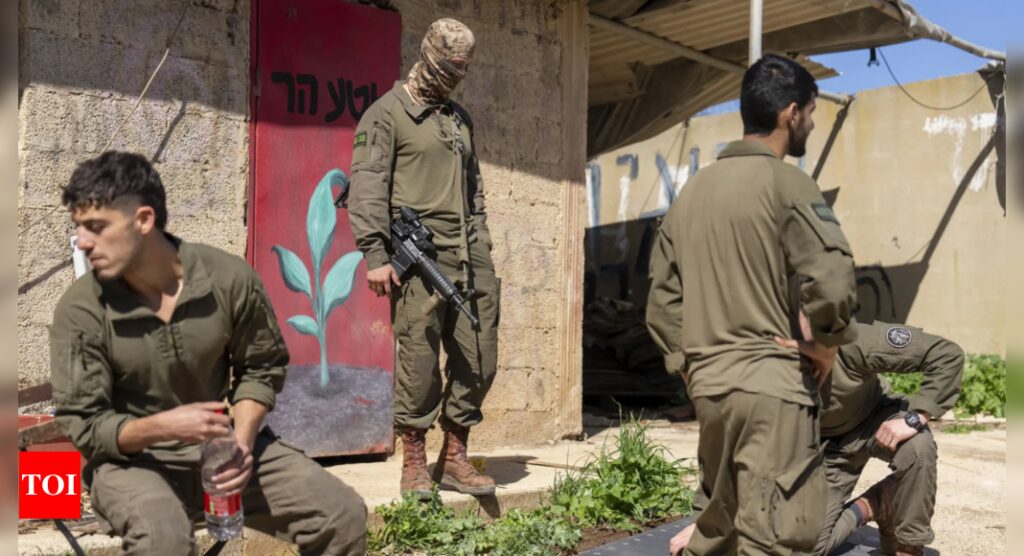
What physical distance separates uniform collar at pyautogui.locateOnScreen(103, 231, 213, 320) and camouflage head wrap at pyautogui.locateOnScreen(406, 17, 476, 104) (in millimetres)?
1997

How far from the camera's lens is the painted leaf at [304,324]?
20.0 ft

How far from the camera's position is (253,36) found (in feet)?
19.5

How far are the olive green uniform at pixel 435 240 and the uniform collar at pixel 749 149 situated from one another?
182 cm

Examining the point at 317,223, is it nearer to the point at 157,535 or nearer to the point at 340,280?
the point at 340,280

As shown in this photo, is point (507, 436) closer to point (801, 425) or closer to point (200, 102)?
point (200, 102)

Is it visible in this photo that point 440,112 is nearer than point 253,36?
Yes

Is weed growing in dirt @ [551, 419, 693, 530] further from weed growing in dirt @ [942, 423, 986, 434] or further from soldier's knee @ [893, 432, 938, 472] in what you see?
weed growing in dirt @ [942, 423, 986, 434]

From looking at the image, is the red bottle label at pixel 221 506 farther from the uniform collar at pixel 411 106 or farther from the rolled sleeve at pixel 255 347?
the uniform collar at pixel 411 106

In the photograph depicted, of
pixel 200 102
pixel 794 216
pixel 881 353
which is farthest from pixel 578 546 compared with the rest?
pixel 200 102

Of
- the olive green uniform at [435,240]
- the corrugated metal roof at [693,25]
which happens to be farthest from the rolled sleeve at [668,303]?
the corrugated metal roof at [693,25]

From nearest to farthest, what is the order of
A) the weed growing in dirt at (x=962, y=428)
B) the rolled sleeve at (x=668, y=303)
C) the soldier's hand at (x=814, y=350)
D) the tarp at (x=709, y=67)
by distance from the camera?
the soldier's hand at (x=814, y=350) < the rolled sleeve at (x=668, y=303) < the tarp at (x=709, y=67) < the weed growing in dirt at (x=962, y=428)

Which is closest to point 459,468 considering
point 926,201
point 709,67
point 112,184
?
point 112,184

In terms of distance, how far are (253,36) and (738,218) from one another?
3.56 metres

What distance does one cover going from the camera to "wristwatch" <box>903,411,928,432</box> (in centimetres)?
467
